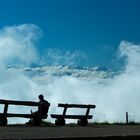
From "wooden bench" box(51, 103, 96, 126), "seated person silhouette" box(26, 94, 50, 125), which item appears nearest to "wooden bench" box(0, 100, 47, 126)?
"seated person silhouette" box(26, 94, 50, 125)

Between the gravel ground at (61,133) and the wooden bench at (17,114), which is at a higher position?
the wooden bench at (17,114)

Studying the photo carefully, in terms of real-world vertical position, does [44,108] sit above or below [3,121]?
above

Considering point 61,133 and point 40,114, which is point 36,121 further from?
point 61,133

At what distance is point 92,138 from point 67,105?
14.2m

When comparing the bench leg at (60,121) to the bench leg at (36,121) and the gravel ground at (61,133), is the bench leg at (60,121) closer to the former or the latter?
the bench leg at (36,121)

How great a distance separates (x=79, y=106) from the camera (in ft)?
90.7

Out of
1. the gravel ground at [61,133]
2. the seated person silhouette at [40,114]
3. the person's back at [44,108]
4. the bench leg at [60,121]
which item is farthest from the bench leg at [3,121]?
the gravel ground at [61,133]

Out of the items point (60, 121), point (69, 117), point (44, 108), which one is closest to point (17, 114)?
point (44, 108)

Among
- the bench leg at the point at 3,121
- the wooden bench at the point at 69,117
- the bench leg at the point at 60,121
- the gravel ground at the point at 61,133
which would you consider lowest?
the gravel ground at the point at 61,133

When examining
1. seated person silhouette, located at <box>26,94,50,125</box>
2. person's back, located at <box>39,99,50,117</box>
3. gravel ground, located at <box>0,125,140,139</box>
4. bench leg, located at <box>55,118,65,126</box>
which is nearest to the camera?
gravel ground, located at <box>0,125,140,139</box>

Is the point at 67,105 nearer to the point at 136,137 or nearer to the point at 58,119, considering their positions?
the point at 58,119

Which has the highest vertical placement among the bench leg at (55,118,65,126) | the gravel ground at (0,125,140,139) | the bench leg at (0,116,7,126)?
the bench leg at (55,118,65,126)

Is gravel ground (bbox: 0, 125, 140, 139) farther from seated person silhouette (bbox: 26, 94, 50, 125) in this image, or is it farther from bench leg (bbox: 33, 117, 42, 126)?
seated person silhouette (bbox: 26, 94, 50, 125)

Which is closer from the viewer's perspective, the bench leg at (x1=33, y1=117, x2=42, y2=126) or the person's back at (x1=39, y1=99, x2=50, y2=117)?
the bench leg at (x1=33, y1=117, x2=42, y2=126)
